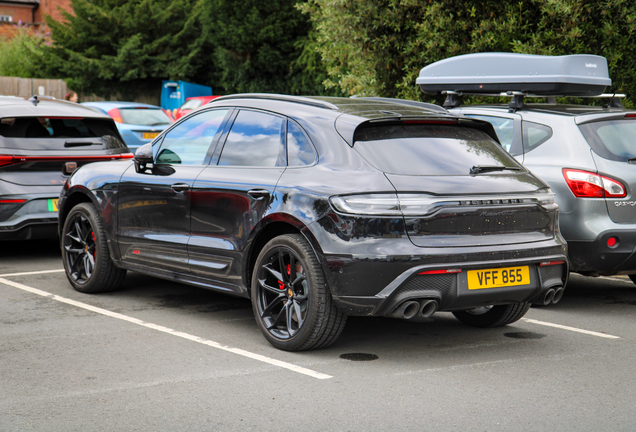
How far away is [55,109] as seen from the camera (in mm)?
8672

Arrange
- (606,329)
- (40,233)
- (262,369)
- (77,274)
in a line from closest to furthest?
(262,369) → (606,329) → (77,274) → (40,233)

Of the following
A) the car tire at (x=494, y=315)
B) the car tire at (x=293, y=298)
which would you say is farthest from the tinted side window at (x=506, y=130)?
the car tire at (x=293, y=298)

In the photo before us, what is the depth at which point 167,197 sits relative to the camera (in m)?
5.91

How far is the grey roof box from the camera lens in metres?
7.27

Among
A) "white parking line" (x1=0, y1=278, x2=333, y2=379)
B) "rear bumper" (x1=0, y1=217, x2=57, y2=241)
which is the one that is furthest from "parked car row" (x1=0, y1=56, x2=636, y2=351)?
"rear bumper" (x1=0, y1=217, x2=57, y2=241)

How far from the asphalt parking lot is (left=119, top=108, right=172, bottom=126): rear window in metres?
10.7

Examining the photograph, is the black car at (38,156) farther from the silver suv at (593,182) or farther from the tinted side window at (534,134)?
the silver suv at (593,182)

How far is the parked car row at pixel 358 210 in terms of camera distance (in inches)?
179

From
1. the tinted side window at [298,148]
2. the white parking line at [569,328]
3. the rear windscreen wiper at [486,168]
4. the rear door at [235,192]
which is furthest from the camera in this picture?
the white parking line at [569,328]

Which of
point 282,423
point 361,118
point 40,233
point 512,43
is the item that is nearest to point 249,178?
point 361,118

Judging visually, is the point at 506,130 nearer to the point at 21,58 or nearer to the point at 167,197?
the point at 167,197

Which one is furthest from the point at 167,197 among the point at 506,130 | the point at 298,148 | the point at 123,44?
the point at 123,44

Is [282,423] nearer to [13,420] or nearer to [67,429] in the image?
[67,429]

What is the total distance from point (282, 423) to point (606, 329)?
126 inches
